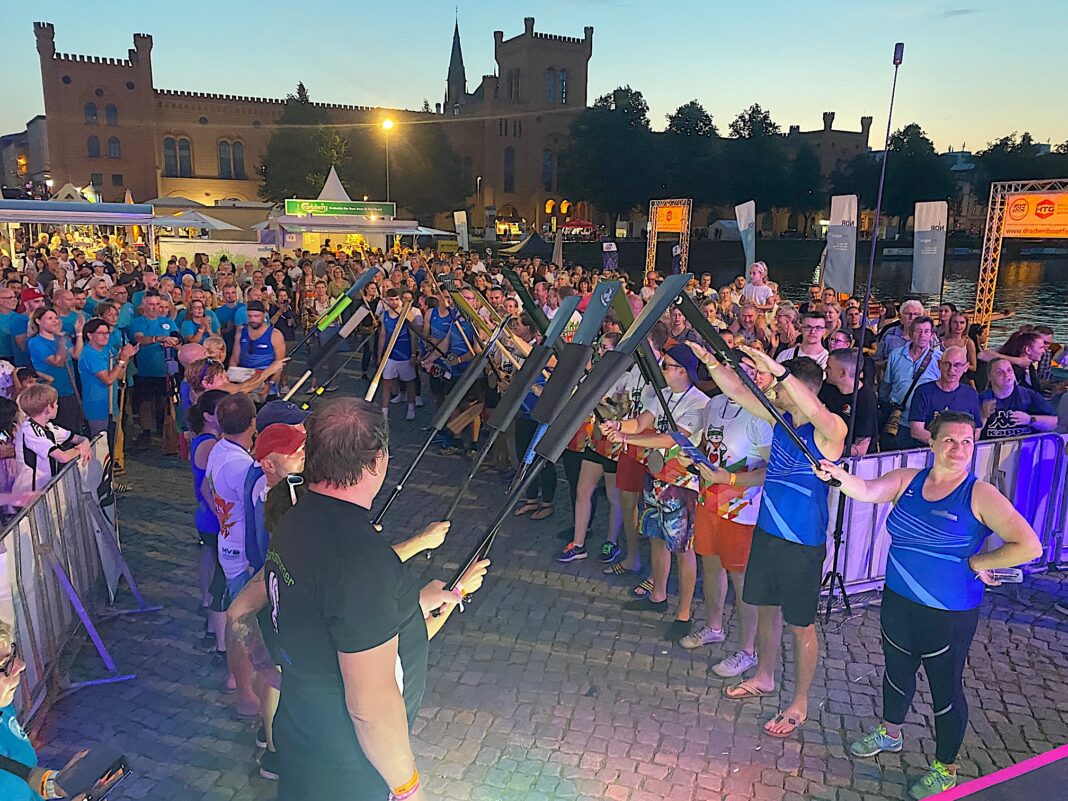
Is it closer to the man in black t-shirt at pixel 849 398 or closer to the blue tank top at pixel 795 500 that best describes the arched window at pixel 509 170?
the man in black t-shirt at pixel 849 398

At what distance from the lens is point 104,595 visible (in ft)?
17.2

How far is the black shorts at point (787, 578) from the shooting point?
379 centimetres

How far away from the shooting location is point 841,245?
1201 cm

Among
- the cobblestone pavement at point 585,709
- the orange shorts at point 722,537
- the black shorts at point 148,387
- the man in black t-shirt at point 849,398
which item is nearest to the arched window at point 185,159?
the black shorts at point 148,387

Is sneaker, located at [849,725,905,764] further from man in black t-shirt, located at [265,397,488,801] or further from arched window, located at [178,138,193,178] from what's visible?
arched window, located at [178,138,193,178]

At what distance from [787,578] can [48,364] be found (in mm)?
6868

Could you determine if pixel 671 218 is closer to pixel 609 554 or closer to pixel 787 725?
pixel 609 554

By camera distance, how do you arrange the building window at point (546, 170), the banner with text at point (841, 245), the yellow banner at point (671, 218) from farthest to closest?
the building window at point (546, 170)
the yellow banner at point (671, 218)
the banner with text at point (841, 245)

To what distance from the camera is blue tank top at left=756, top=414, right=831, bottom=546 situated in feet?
12.5

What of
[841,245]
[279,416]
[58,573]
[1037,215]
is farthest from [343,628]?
[1037,215]

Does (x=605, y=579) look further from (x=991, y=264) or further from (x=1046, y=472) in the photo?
(x=991, y=264)

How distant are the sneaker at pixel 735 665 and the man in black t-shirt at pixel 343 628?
278 cm

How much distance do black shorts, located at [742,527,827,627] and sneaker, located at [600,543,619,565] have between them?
6.89ft

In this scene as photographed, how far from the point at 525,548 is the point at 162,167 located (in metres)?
69.8
